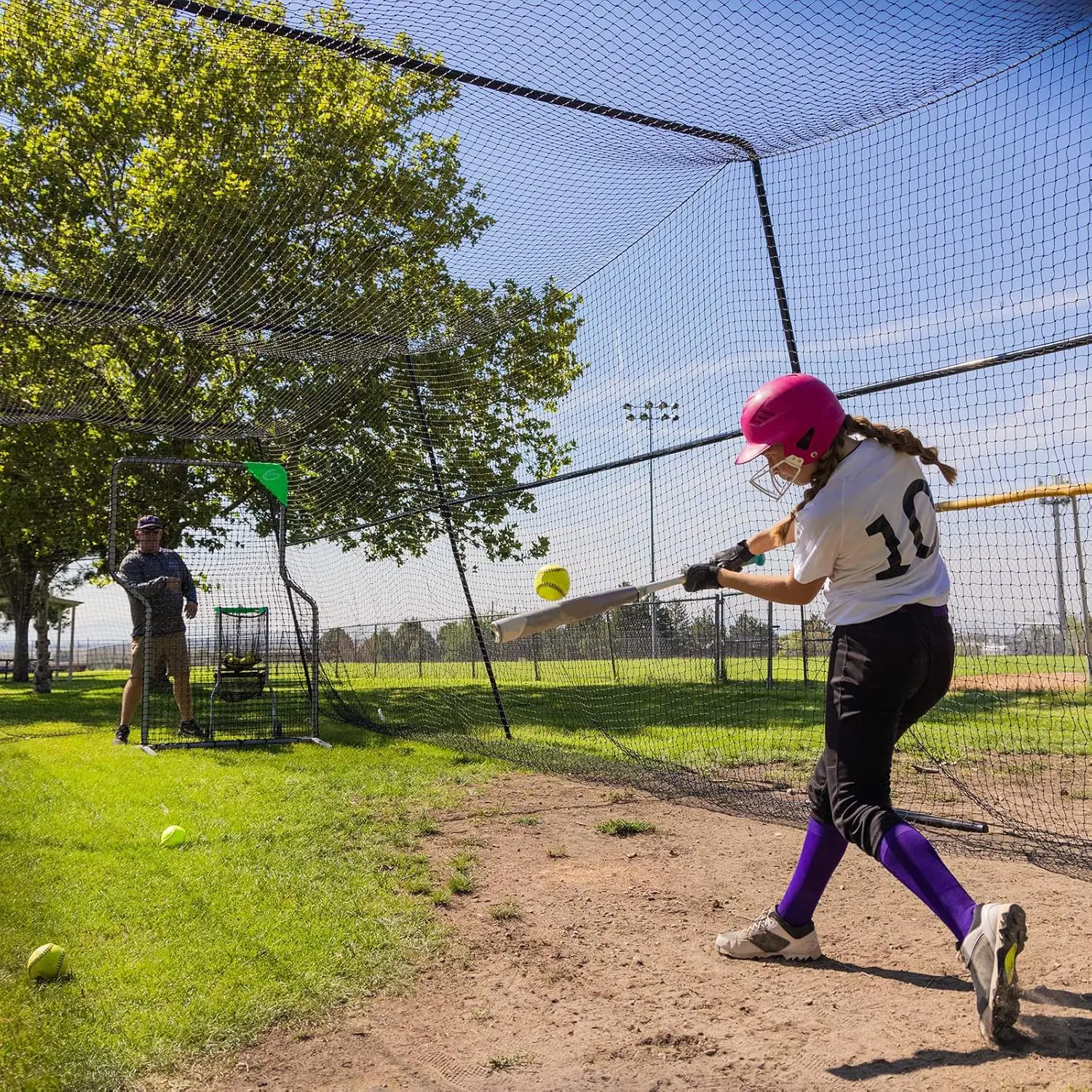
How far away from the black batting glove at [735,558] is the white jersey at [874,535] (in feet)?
2.11

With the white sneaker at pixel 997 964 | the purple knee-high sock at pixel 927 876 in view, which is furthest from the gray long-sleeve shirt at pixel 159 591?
the white sneaker at pixel 997 964

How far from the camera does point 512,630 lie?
3.71 meters

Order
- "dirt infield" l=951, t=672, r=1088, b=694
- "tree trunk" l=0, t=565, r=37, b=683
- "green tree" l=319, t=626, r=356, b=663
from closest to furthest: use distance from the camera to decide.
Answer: "dirt infield" l=951, t=672, r=1088, b=694
"green tree" l=319, t=626, r=356, b=663
"tree trunk" l=0, t=565, r=37, b=683

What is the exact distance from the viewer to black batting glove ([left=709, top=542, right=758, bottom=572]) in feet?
12.3

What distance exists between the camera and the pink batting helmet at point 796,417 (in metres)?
3.12

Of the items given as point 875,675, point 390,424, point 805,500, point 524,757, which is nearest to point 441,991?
point 875,675

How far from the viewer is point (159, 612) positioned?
8.63 metres

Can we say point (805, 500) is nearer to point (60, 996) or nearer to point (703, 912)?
point (703, 912)

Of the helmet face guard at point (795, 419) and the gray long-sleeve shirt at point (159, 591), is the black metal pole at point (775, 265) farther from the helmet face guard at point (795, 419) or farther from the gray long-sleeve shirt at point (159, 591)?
the gray long-sleeve shirt at point (159, 591)

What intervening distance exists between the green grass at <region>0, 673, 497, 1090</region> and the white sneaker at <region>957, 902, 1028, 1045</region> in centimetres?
177

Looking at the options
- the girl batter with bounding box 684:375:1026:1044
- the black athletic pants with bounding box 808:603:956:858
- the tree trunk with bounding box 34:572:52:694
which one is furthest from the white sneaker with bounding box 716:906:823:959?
the tree trunk with bounding box 34:572:52:694

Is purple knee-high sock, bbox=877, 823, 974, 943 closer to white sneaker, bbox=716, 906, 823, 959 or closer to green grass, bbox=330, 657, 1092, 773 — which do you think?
white sneaker, bbox=716, 906, 823, 959

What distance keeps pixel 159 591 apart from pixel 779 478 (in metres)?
6.68

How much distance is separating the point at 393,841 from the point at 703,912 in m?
1.82
